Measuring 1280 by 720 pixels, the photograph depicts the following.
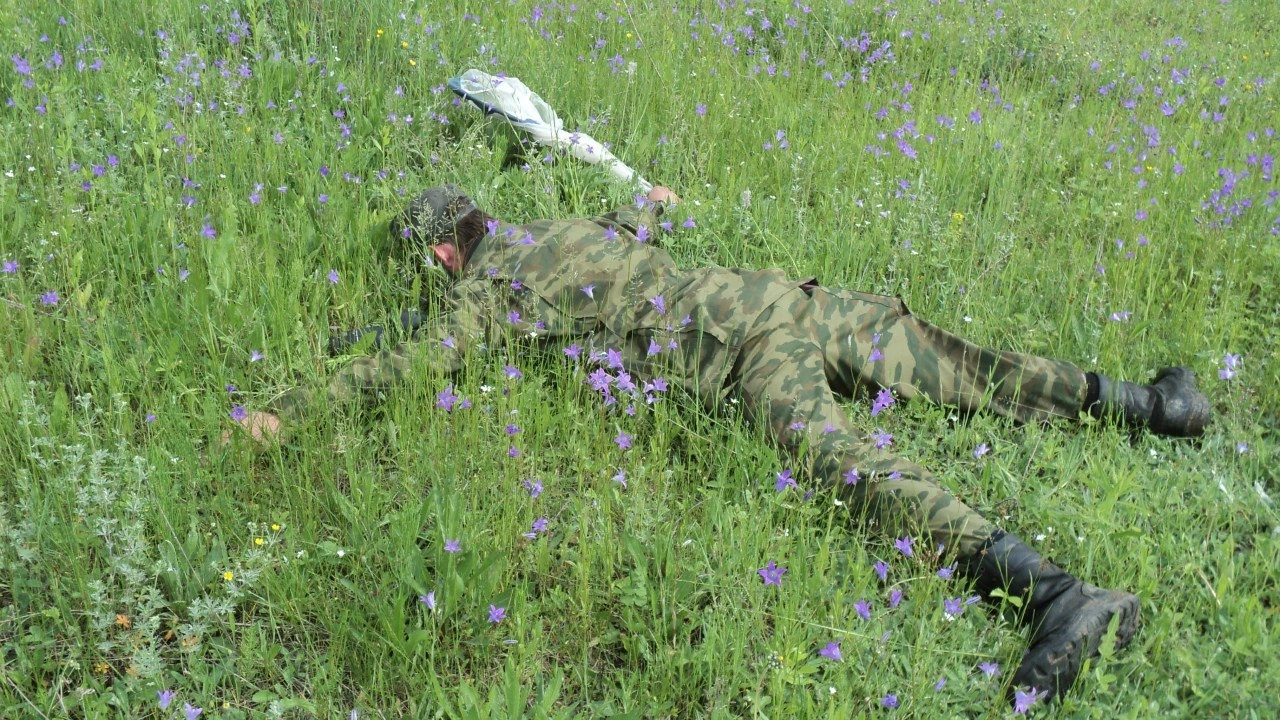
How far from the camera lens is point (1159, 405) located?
3678 mm

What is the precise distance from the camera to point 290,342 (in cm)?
378

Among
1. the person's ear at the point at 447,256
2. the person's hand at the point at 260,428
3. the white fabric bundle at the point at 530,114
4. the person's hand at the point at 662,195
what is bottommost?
the person's hand at the point at 260,428

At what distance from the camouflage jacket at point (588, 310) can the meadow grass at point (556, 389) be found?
0.11m

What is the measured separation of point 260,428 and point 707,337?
62.6 inches

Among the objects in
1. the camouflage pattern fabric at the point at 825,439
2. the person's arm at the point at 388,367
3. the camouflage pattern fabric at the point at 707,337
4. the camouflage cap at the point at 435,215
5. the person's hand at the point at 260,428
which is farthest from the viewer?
the camouflage cap at the point at 435,215

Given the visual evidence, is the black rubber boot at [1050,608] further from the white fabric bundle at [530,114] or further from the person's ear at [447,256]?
the white fabric bundle at [530,114]

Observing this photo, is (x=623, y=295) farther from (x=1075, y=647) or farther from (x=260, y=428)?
(x=1075, y=647)

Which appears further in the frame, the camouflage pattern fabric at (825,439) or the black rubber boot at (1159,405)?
the black rubber boot at (1159,405)

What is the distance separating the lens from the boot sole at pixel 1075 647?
104 inches

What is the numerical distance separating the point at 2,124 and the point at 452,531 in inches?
135

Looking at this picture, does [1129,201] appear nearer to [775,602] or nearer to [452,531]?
[775,602]

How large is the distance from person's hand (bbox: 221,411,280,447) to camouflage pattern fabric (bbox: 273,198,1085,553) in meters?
0.07

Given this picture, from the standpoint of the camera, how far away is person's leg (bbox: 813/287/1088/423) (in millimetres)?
3713

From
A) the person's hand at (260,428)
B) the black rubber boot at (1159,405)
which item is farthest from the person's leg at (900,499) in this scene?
the person's hand at (260,428)
